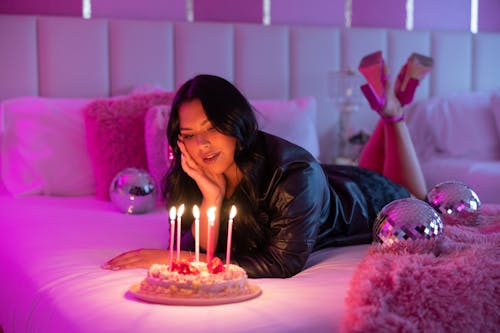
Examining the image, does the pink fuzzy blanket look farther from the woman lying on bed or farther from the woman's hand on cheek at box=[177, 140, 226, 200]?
the woman's hand on cheek at box=[177, 140, 226, 200]

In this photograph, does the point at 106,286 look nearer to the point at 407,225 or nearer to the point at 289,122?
the point at 407,225

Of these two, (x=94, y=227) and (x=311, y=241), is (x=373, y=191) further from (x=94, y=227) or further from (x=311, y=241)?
(x=94, y=227)

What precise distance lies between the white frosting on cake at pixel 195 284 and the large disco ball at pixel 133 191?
119cm

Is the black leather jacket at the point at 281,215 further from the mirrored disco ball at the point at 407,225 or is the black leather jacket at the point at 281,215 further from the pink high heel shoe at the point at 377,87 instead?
the pink high heel shoe at the point at 377,87

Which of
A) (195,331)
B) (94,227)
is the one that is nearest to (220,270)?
(195,331)

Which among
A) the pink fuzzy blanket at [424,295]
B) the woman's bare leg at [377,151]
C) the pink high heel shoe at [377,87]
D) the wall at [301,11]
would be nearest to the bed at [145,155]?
the pink fuzzy blanket at [424,295]

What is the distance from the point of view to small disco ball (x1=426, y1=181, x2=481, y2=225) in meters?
2.43

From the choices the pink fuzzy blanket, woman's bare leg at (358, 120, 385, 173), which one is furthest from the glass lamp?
the pink fuzzy blanket

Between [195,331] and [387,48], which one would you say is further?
[387,48]

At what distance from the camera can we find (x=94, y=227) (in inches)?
100.0

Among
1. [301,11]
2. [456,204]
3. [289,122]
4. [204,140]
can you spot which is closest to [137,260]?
[204,140]

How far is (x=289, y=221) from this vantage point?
75.4 inches

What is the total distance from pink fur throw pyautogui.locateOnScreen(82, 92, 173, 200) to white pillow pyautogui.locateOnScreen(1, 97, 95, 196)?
0.30ft

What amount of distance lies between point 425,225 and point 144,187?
1241mm
